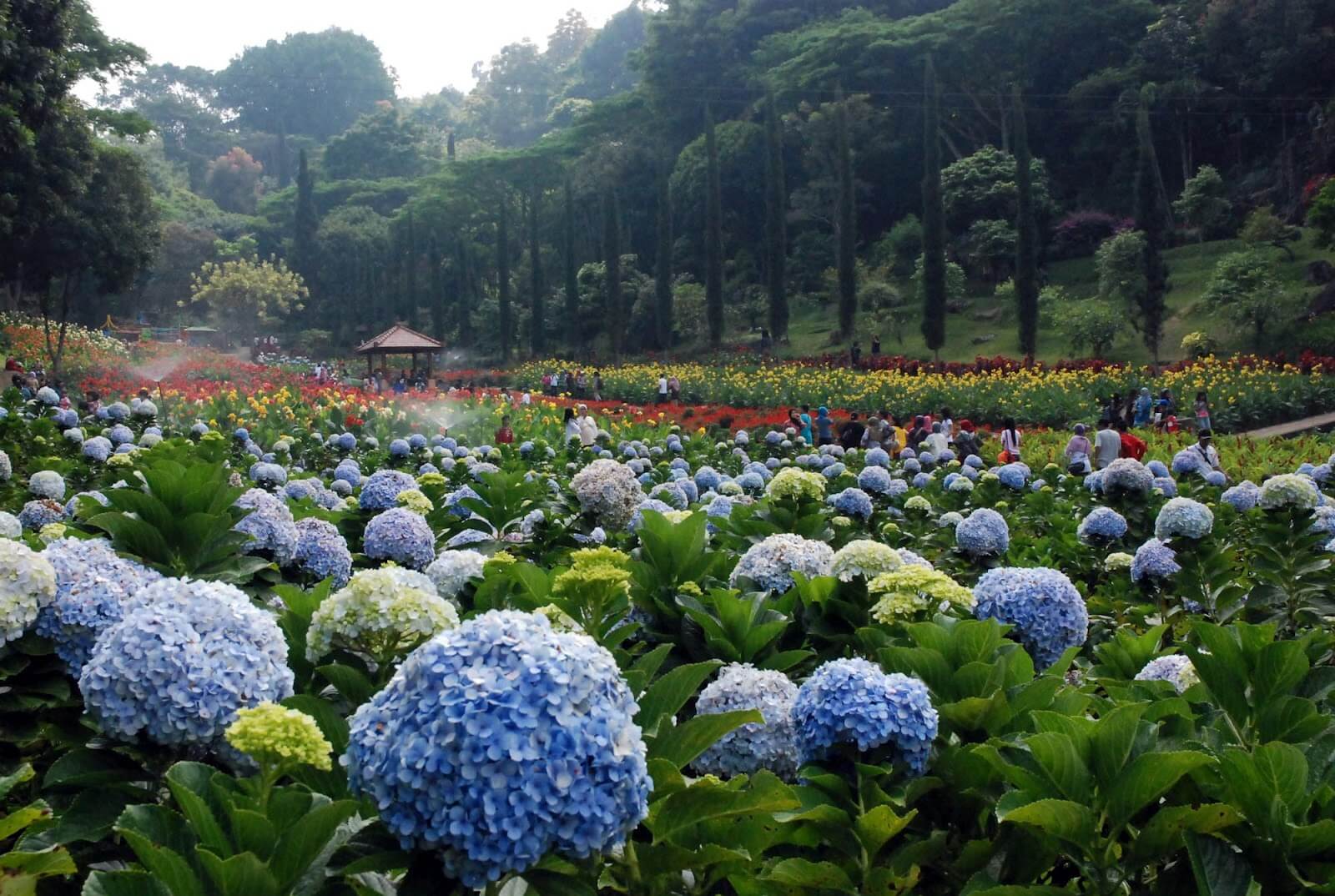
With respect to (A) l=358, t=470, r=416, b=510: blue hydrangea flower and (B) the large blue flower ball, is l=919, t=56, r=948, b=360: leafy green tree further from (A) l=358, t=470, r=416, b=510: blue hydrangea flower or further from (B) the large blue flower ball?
(B) the large blue flower ball

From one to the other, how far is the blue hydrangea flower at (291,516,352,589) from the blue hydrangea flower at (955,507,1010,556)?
2252mm

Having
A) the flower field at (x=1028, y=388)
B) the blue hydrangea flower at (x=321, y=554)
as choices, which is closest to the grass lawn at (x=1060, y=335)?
the flower field at (x=1028, y=388)

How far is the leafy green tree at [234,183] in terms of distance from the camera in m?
86.4

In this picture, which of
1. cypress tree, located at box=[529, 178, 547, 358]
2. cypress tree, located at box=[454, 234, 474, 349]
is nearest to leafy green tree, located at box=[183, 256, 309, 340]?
cypress tree, located at box=[454, 234, 474, 349]

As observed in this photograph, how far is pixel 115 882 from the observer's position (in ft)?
4.68

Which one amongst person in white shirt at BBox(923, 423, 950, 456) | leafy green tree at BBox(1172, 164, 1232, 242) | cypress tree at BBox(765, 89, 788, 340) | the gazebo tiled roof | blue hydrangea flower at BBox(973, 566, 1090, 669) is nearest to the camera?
blue hydrangea flower at BBox(973, 566, 1090, 669)

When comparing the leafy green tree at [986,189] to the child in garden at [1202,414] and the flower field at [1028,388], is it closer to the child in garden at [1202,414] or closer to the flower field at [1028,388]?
the flower field at [1028,388]

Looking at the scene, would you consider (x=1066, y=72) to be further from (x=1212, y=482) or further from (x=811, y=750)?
(x=811, y=750)

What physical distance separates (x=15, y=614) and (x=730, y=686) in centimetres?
133

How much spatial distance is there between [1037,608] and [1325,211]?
27.1 metres

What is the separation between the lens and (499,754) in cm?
135

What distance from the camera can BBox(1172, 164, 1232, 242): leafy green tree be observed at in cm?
3147

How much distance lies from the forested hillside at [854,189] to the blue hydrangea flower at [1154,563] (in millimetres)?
23644

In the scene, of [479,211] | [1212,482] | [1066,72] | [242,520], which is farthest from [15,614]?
[479,211]
